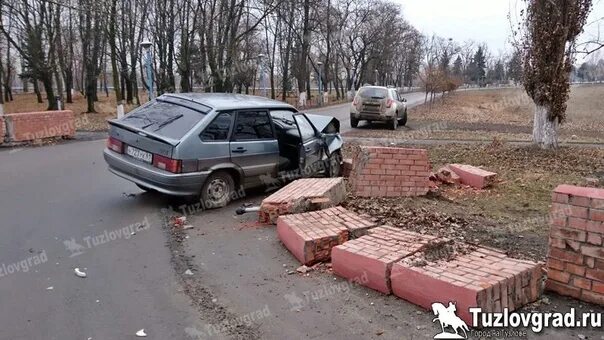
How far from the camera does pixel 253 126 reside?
7.73 metres

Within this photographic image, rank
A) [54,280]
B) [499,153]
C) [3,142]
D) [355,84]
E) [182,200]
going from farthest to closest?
[355,84] → [3,142] → [499,153] → [182,200] → [54,280]

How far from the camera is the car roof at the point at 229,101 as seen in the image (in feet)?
24.3

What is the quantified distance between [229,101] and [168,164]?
1621 mm

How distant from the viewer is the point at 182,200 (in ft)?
24.4

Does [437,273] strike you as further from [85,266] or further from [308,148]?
[308,148]

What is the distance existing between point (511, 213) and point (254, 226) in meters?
3.41

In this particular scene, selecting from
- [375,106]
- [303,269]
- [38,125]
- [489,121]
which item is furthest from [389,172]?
[489,121]

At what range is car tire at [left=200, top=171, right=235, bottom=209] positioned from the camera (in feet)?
23.4

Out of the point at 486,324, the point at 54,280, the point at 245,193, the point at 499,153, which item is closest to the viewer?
the point at 486,324

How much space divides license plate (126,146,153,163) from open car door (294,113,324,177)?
2.51 meters

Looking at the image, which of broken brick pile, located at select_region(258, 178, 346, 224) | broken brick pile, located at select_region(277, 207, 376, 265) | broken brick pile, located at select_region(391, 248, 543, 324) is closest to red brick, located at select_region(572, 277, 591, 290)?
broken brick pile, located at select_region(391, 248, 543, 324)

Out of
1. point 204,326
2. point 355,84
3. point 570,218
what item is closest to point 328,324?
point 204,326

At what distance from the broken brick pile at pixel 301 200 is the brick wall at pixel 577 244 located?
9.28 ft

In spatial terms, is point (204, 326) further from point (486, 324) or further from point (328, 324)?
point (486, 324)
